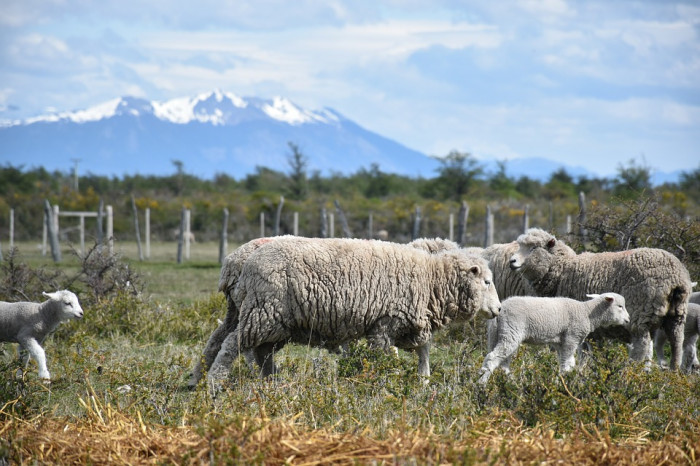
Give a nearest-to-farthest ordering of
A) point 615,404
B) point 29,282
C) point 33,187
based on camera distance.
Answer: point 615,404 < point 29,282 < point 33,187

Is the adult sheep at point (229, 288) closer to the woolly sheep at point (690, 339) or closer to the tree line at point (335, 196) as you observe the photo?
the woolly sheep at point (690, 339)

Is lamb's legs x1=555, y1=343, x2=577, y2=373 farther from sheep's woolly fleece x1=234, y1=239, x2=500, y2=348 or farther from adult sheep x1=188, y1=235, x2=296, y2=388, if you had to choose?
adult sheep x1=188, y1=235, x2=296, y2=388

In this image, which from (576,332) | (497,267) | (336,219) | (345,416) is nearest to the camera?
(345,416)

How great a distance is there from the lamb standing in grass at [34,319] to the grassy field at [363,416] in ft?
1.46

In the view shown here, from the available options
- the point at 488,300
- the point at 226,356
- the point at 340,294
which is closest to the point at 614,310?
the point at 488,300

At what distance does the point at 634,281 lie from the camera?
339 inches

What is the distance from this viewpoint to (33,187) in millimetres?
53969

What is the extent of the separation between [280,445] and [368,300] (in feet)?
10.0

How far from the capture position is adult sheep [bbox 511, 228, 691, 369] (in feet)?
27.6

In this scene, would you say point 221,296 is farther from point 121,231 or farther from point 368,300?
point 121,231

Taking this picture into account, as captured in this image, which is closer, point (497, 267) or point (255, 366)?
point (255, 366)

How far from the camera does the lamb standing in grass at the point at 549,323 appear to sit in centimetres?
770

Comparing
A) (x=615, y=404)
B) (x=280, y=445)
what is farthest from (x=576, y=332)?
(x=280, y=445)

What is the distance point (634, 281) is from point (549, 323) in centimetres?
146
